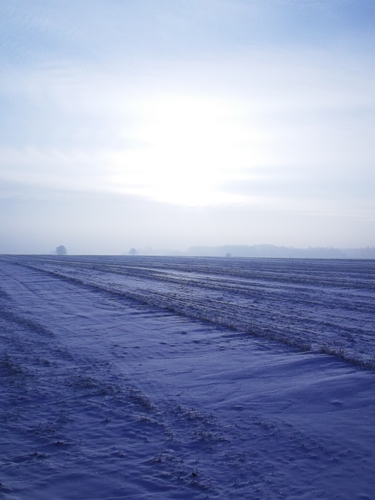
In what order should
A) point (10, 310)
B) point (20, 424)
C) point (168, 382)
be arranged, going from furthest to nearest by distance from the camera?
point (10, 310)
point (168, 382)
point (20, 424)

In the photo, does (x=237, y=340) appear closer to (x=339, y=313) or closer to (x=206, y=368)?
(x=206, y=368)

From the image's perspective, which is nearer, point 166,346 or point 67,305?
point 166,346

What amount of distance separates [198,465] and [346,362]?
4643mm

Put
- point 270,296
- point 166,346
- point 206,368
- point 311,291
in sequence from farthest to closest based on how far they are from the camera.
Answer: point 311,291 < point 270,296 < point 166,346 < point 206,368

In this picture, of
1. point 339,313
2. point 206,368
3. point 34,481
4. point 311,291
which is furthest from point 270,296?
point 34,481

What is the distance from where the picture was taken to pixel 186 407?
20.1 ft

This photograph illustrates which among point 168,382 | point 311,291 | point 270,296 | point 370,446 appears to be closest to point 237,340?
point 168,382

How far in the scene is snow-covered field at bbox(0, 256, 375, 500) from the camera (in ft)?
14.2

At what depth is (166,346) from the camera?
9.74 meters

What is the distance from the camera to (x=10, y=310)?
14055mm

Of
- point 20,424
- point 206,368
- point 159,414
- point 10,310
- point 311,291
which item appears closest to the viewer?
point 20,424

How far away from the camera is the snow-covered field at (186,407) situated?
4336 mm

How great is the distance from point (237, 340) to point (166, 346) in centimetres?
156

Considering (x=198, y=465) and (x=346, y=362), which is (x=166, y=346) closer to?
(x=346, y=362)
